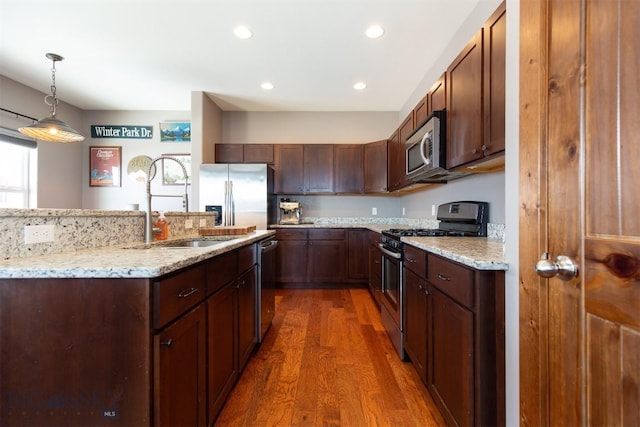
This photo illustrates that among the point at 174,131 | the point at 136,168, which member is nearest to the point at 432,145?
the point at 174,131

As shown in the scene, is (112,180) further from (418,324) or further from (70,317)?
(418,324)

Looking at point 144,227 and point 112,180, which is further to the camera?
point 112,180

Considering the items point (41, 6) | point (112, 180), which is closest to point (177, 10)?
point (41, 6)

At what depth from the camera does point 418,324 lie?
Result: 1.67m

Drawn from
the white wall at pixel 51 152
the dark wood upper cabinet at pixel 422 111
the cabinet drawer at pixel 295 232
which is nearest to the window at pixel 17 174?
the white wall at pixel 51 152

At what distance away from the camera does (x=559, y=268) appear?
69 centimetres

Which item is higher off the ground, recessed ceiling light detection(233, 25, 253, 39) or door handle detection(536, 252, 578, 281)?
recessed ceiling light detection(233, 25, 253, 39)

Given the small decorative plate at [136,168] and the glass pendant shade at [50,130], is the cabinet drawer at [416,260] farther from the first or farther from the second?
the small decorative plate at [136,168]

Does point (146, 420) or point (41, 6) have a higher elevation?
point (41, 6)

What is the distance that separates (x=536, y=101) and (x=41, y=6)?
3607 millimetres

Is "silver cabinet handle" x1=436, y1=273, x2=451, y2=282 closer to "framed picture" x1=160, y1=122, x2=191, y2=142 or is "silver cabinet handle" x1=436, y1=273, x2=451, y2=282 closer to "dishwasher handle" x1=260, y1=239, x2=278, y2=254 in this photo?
"dishwasher handle" x1=260, y1=239, x2=278, y2=254

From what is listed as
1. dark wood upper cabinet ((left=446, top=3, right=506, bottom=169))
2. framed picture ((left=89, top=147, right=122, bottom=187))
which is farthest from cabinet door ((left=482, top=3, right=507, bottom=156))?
framed picture ((left=89, top=147, right=122, bottom=187))

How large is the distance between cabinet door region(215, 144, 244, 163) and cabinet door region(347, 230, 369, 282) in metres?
2.05

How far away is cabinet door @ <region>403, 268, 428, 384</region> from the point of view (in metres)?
1.58
